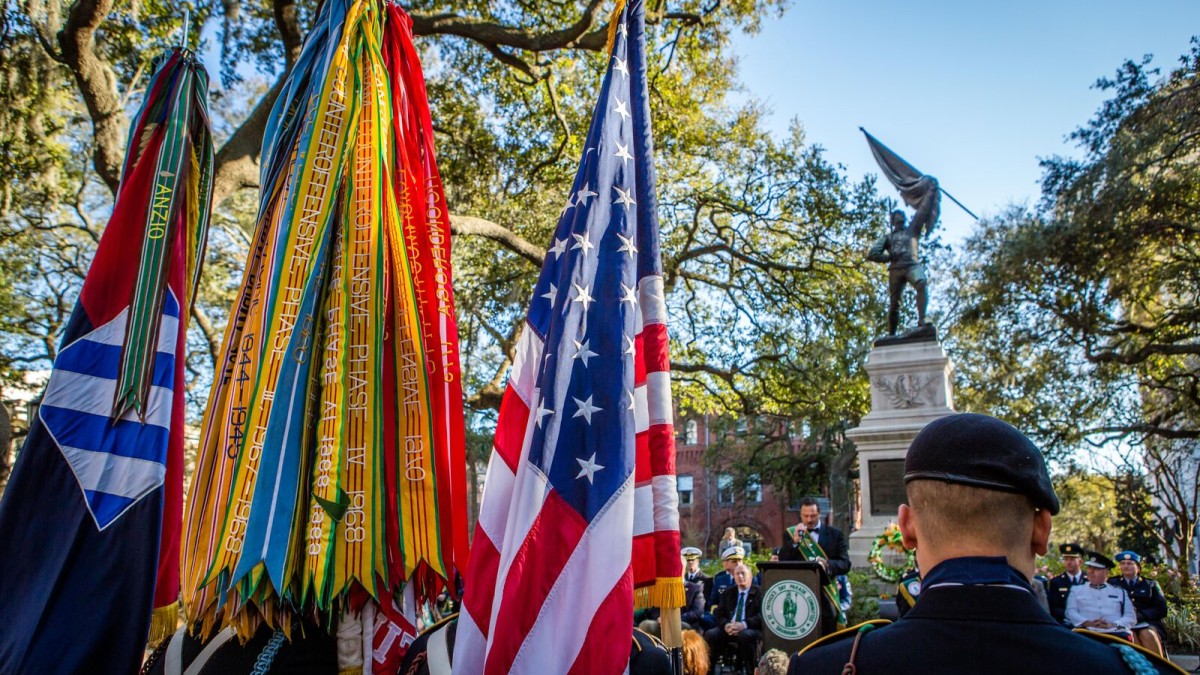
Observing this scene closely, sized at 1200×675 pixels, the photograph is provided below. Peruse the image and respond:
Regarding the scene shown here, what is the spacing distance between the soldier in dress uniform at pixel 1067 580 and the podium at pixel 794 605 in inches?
169

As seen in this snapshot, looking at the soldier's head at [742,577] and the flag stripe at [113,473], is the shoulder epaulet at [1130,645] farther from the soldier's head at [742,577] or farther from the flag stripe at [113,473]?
the soldier's head at [742,577]

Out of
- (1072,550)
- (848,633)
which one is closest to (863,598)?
(1072,550)

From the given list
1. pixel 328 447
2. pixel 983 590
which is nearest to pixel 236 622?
pixel 328 447

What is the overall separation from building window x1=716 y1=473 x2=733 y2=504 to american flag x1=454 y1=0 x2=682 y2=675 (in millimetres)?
39121

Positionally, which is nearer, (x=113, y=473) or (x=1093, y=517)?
(x=113, y=473)

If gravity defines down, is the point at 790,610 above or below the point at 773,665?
below

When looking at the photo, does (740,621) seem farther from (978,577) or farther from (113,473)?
(978,577)

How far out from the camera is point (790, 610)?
730cm

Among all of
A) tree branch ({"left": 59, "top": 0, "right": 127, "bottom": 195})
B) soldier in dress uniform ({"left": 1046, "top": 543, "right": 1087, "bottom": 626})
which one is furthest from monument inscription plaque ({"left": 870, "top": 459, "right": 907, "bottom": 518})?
tree branch ({"left": 59, "top": 0, "right": 127, "bottom": 195})

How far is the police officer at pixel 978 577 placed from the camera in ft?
5.05

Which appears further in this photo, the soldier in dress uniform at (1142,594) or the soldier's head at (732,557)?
the soldier in dress uniform at (1142,594)

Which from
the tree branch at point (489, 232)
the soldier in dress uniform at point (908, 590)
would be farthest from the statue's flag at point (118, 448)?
the soldier in dress uniform at point (908, 590)

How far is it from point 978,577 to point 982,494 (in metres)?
0.16

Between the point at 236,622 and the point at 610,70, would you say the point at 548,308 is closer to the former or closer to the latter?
the point at 610,70
